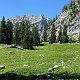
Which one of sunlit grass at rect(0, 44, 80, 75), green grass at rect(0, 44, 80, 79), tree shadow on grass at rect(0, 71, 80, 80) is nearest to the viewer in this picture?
tree shadow on grass at rect(0, 71, 80, 80)

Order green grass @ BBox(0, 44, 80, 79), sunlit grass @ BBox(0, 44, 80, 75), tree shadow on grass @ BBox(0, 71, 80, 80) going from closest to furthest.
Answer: tree shadow on grass @ BBox(0, 71, 80, 80)
green grass @ BBox(0, 44, 80, 79)
sunlit grass @ BBox(0, 44, 80, 75)

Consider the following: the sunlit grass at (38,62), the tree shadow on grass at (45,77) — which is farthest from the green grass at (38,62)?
the tree shadow on grass at (45,77)

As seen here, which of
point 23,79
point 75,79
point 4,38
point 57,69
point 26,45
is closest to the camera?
point 75,79

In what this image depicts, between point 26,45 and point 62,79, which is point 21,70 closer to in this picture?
point 62,79

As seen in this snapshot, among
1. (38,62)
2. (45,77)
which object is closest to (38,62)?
(38,62)

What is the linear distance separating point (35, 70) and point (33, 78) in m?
3.88

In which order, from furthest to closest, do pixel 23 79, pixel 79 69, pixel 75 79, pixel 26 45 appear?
1. pixel 26 45
2. pixel 79 69
3. pixel 23 79
4. pixel 75 79

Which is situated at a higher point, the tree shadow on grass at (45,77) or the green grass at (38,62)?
the green grass at (38,62)

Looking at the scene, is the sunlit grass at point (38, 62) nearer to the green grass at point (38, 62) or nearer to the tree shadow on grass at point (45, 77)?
the green grass at point (38, 62)

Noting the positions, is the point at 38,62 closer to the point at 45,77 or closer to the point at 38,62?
the point at 38,62

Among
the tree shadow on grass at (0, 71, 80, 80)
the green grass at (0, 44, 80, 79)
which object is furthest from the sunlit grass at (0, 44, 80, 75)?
the tree shadow on grass at (0, 71, 80, 80)

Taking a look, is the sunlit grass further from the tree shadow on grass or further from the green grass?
the tree shadow on grass

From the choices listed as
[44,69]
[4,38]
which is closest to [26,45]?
[4,38]

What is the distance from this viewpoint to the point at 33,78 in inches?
914
